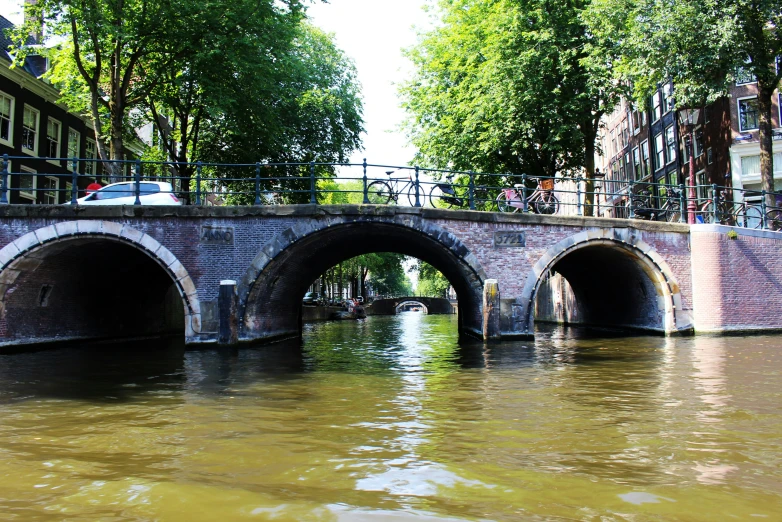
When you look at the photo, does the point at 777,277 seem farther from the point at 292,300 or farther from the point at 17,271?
the point at 17,271

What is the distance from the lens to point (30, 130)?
25.1 m

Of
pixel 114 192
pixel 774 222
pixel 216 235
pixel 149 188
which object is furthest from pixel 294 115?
pixel 774 222

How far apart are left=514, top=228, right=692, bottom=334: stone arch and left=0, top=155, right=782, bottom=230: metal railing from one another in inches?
35.8

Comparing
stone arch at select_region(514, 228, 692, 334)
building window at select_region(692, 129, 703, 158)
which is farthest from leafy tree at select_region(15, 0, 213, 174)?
building window at select_region(692, 129, 703, 158)

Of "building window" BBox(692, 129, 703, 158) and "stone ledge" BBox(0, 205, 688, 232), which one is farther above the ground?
"building window" BBox(692, 129, 703, 158)

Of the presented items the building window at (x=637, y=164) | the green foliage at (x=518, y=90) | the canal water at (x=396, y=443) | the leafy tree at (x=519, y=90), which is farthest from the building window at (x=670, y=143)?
the canal water at (x=396, y=443)

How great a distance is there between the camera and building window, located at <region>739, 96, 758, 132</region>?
1048 inches

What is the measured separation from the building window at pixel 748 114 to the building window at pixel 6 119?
95.3ft

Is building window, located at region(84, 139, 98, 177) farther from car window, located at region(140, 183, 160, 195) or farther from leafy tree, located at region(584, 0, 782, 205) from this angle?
leafy tree, located at region(584, 0, 782, 205)

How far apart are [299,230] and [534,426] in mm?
10366

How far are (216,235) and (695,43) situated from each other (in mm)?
14377

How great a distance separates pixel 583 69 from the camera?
73.8ft

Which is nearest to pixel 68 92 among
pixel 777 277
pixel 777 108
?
pixel 777 277

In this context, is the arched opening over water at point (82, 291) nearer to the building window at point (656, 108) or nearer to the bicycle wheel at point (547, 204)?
the bicycle wheel at point (547, 204)
